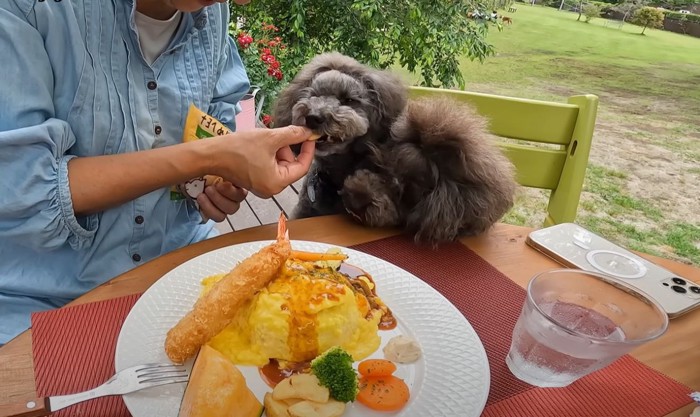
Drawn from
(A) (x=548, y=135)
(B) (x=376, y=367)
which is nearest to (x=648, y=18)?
(A) (x=548, y=135)

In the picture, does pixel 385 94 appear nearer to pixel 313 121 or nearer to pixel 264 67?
pixel 313 121

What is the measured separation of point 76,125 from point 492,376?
33.3 inches

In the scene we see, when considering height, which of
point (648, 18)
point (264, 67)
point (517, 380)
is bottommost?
point (264, 67)

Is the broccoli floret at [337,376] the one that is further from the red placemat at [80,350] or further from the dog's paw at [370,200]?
the dog's paw at [370,200]

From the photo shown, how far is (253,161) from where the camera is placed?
93cm

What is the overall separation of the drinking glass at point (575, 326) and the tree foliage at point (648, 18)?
2273mm

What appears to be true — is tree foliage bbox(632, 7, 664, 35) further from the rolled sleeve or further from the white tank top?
the rolled sleeve

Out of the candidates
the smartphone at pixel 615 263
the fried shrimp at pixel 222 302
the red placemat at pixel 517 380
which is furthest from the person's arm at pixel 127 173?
the smartphone at pixel 615 263

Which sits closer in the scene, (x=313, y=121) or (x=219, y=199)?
(x=219, y=199)

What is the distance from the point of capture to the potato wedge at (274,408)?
1.91 ft

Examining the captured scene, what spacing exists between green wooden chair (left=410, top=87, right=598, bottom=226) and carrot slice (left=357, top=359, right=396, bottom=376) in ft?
3.10

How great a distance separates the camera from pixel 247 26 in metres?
3.37

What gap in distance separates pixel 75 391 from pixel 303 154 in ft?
2.10

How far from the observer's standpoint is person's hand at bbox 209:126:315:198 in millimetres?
929
